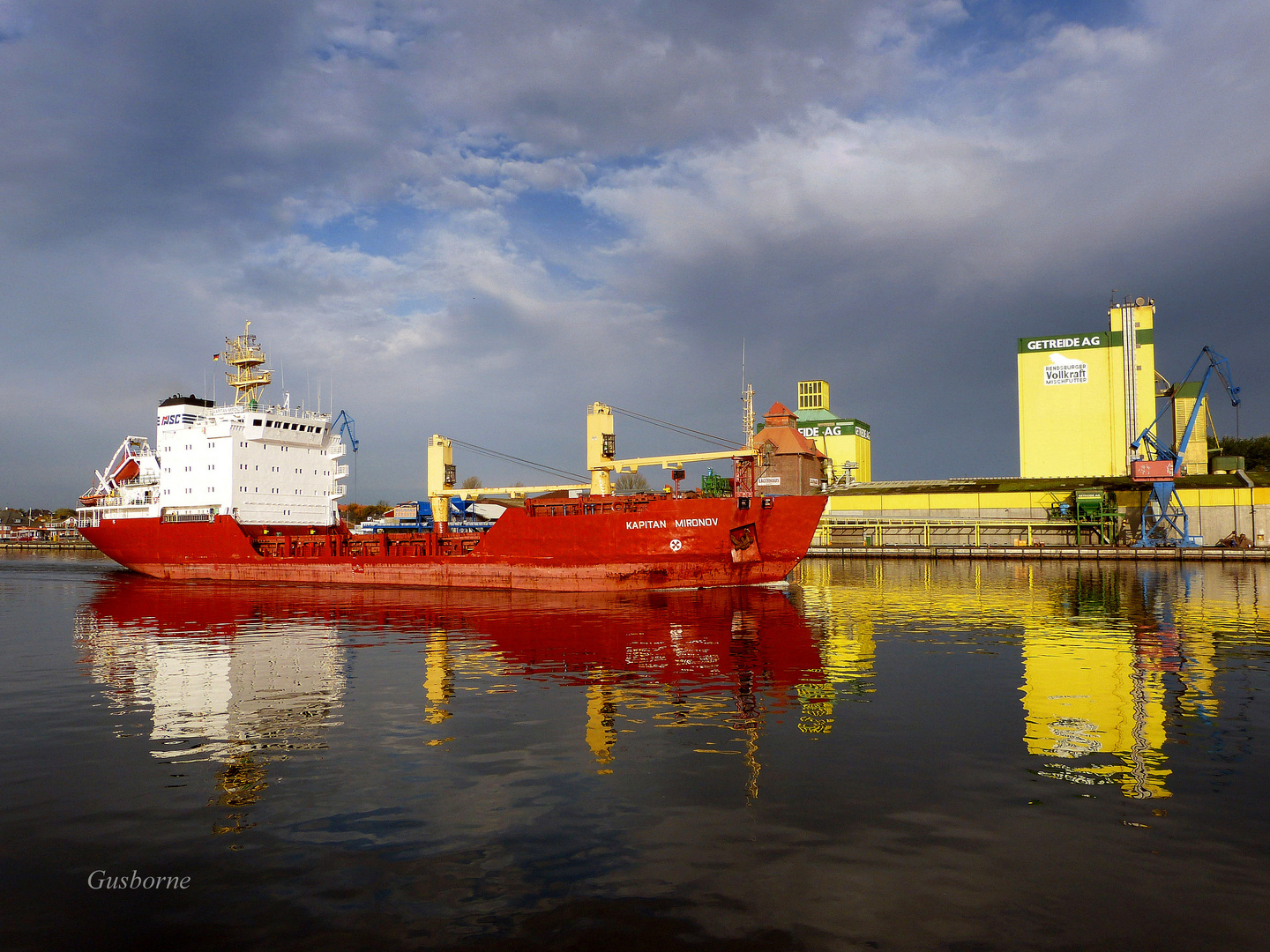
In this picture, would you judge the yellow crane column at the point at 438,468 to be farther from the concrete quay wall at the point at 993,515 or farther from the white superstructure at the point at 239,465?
the concrete quay wall at the point at 993,515

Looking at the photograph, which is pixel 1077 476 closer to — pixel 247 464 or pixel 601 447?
pixel 601 447

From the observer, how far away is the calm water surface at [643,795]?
564cm

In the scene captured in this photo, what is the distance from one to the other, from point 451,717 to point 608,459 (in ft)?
75.8

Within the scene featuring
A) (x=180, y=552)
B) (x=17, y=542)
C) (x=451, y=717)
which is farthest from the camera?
(x=17, y=542)

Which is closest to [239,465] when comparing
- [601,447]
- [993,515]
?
[601,447]

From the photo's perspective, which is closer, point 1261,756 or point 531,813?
point 531,813

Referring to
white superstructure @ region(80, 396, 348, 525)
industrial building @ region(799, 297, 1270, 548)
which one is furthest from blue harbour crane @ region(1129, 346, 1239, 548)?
white superstructure @ region(80, 396, 348, 525)

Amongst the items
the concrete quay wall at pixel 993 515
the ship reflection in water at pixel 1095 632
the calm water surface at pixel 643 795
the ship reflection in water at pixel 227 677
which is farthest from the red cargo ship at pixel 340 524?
the concrete quay wall at pixel 993 515

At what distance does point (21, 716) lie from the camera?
1168 centimetres

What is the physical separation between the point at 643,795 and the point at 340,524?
3968 cm

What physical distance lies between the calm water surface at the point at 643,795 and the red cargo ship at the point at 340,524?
451 inches

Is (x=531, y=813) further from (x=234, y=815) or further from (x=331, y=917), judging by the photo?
(x=234, y=815)

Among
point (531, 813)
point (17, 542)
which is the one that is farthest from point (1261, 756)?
point (17, 542)

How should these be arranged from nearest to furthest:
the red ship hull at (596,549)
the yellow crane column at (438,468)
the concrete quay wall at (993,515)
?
the red ship hull at (596,549)
the yellow crane column at (438,468)
the concrete quay wall at (993,515)
